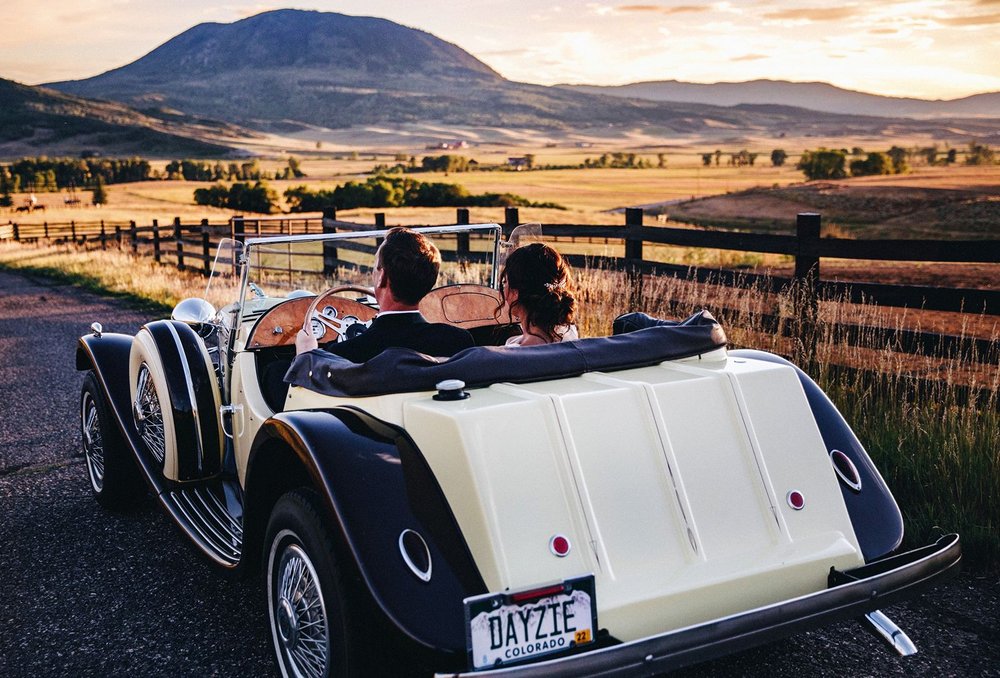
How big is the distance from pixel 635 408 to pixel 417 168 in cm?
13777

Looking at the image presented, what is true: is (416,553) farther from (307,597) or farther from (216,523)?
(216,523)

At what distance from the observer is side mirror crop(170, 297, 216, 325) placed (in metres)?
4.64

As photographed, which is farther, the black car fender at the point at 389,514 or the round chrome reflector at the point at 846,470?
the round chrome reflector at the point at 846,470

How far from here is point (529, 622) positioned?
233cm

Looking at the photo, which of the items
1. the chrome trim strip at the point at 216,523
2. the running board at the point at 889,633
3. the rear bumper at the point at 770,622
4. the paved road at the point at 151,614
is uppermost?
the rear bumper at the point at 770,622

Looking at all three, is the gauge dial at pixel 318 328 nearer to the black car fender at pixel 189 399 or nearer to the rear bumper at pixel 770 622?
the black car fender at pixel 189 399

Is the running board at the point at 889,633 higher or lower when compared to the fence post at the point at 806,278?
lower

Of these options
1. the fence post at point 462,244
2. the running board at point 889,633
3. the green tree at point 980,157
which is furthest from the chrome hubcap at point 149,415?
the green tree at point 980,157

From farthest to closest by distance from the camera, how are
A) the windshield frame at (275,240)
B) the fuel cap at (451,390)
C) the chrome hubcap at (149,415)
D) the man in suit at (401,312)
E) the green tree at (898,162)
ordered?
1. the green tree at (898,162)
2. the chrome hubcap at (149,415)
3. the windshield frame at (275,240)
4. the man in suit at (401,312)
5. the fuel cap at (451,390)

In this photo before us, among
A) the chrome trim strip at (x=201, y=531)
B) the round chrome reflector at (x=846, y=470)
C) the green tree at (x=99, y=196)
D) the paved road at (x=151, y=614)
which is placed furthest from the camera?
the green tree at (x=99, y=196)

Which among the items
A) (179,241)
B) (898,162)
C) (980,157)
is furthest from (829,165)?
(179,241)

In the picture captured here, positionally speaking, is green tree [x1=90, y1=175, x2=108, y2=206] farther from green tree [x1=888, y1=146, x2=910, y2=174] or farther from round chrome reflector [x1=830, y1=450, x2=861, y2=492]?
round chrome reflector [x1=830, y1=450, x2=861, y2=492]

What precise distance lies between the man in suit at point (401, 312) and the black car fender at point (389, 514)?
0.50m

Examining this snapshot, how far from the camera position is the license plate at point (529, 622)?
2275 millimetres
